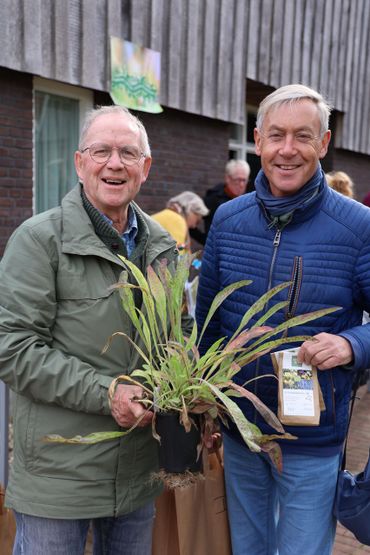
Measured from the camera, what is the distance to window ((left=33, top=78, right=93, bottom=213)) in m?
5.50

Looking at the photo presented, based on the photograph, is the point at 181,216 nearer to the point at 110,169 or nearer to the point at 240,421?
the point at 110,169

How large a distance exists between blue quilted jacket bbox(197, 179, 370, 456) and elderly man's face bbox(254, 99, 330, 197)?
98 mm

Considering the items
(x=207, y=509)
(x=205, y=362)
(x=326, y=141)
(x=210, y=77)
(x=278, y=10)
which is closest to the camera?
(x=205, y=362)

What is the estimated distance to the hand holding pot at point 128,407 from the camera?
1.72 meters

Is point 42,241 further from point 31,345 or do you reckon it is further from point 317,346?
point 317,346

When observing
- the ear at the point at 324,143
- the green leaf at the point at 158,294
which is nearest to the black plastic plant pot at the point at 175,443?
the green leaf at the point at 158,294

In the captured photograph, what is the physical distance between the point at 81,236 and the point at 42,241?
117 mm

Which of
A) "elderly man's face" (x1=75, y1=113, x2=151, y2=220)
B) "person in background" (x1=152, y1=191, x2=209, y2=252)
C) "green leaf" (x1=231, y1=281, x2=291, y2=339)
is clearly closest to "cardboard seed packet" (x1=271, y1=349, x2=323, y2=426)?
"green leaf" (x1=231, y1=281, x2=291, y2=339)

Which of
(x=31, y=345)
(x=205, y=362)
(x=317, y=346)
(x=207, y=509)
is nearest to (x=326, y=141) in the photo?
(x=317, y=346)

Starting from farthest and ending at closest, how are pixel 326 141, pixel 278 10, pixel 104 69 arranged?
pixel 278 10, pixel 104 69, pixel 326 141

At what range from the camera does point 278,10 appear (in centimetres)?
800

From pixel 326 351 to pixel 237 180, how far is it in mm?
4787

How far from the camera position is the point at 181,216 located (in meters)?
5.65

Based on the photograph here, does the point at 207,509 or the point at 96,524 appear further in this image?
the point at 207,509
